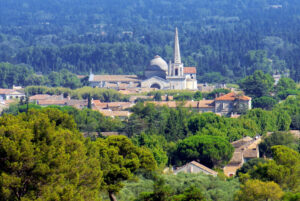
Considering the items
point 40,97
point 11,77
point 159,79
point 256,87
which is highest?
point 11,77

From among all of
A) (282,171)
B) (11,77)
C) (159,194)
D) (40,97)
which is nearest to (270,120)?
(282,171)

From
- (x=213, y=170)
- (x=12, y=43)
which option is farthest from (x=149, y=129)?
(x=12, y=43)

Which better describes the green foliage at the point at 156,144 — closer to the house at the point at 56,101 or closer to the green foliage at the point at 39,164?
the green foliage at the point at 39,164

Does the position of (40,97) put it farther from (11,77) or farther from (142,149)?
(142,149)

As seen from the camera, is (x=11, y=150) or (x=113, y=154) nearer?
(x=11, y=150)

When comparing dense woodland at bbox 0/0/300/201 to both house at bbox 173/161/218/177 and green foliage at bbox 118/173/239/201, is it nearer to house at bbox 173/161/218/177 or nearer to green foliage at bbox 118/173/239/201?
green foliage at bbox 118/173/239/201

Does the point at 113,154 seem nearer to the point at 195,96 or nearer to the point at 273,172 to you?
the point at 273,172

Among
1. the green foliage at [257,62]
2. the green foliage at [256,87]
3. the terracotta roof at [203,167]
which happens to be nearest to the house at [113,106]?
the green foliage at [256,87]

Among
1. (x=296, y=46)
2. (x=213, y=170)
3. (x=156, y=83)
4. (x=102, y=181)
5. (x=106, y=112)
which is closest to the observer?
(x=102, y=181)
